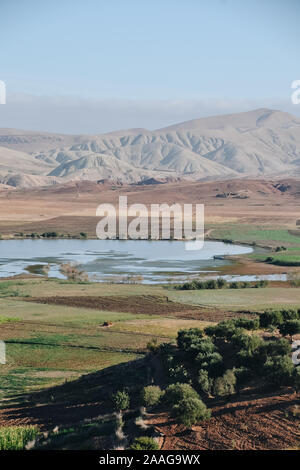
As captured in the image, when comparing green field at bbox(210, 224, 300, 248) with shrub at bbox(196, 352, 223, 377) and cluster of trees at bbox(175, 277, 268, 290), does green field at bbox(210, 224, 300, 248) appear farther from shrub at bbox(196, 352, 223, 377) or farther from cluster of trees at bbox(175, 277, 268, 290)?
shrub at bbox(196, 352, 223, 377)

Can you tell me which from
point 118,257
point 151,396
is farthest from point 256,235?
point 151,396

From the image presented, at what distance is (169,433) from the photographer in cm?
1958

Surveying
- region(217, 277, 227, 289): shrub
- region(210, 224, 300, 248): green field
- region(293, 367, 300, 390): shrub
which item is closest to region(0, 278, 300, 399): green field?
region(217, 277, 227, 289): shrub

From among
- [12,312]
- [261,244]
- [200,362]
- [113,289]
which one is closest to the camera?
[200,362]

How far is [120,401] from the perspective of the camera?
22062mm

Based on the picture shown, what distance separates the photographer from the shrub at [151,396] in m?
21.6

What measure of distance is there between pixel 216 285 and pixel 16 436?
114 feet

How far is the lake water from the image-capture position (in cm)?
6106

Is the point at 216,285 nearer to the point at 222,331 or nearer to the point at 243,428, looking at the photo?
the point at 222,331

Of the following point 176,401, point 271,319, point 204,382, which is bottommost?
point 176,401

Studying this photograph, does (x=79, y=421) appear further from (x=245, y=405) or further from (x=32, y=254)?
(x=32, y=254)
